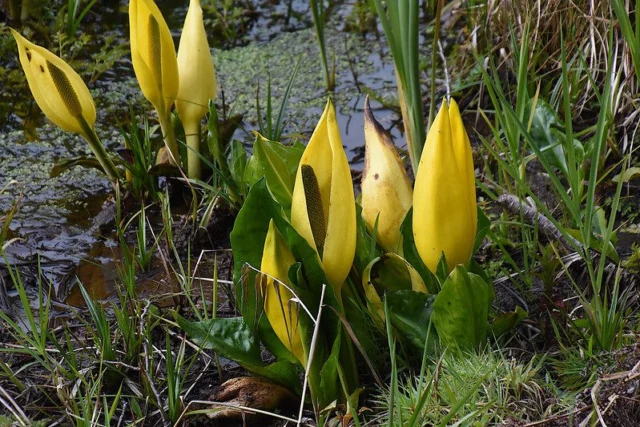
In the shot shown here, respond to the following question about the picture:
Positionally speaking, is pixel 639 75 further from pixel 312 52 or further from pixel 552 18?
pixel 312 52

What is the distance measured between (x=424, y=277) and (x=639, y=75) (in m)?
0.81

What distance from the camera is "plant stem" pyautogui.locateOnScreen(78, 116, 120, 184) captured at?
2586 mm

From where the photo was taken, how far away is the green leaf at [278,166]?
1807 millimetres

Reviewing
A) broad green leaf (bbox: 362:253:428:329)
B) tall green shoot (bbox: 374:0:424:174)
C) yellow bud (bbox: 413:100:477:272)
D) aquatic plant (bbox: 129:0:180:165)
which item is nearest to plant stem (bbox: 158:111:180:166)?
aquatic plant (bbox: 129:0:180:165)

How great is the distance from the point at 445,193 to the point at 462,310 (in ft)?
0.80

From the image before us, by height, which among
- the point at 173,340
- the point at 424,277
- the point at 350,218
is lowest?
the point at 173,340

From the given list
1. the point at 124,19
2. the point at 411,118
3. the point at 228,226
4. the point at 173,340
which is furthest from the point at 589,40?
the point at 124,19

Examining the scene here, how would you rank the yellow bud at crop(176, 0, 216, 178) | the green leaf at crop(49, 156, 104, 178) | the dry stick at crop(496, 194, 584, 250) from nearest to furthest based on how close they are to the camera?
the dry stick at crop(496, 194, 584, 250) < the yellow bud at crop(176, 0, 216, 178) < the green leaf at crop(49, 156, 104, 178)

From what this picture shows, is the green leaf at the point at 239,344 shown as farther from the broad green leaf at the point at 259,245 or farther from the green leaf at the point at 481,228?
the green leaf at the point at 481,228

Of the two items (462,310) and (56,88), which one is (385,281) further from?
(56,88)

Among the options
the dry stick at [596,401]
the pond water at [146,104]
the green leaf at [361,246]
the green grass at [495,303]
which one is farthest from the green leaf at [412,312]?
the pond water at [146,104]

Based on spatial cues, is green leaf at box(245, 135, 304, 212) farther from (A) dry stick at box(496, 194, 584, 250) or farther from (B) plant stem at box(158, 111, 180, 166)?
(B) plant stem at box(158, 111, 180, 166)

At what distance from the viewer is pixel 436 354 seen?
1.72 m

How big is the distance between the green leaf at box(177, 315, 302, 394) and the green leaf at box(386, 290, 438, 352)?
0.84 ft
